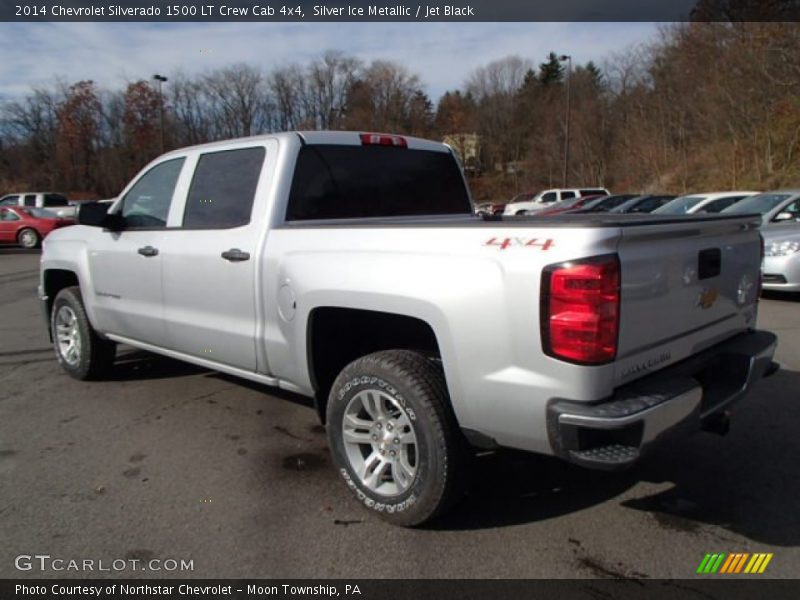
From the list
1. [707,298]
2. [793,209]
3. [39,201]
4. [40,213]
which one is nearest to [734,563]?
[707,298]

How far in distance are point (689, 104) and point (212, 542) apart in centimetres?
3746

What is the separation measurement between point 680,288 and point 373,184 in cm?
221

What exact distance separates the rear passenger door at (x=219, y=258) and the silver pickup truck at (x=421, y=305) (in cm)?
1

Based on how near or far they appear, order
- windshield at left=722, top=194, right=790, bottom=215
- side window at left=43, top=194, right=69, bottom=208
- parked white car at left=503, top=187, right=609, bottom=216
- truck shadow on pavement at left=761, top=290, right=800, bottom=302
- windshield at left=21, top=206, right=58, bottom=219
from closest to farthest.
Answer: truck shadow on pavement at left=761, top=290, right=800, bottom=302
windshield at left=722, top=194, right=790, bottom=215
windshield at left=21, top=206, right=58, bottom=219
side window at left=43, top=194, right=69, bottom=208
parked white car at left=503, top=187, right=609, bottom=216

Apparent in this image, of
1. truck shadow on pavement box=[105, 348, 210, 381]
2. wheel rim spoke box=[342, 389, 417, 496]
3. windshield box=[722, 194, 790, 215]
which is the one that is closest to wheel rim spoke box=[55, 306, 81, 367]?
truck shadow on pavement box=[105, 348, 210, 381]

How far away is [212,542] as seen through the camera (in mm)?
2945

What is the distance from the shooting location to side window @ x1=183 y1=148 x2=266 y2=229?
388 centimetres

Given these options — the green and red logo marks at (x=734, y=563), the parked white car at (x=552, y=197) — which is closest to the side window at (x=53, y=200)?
the parked white car at (x=552, y=197)

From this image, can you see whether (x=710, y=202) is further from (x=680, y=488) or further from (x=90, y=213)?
(x=90, y=213)

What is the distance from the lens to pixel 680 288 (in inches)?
111

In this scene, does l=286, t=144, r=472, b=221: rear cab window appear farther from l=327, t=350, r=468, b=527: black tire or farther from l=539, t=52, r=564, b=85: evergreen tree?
l=539, t=52, r=564, b=85: evergreen tree

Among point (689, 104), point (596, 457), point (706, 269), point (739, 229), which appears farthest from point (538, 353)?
point (689, 104)

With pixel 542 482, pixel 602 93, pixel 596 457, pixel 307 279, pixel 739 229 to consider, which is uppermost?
pixel 602 93

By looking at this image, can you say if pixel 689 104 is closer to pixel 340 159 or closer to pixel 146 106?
pixel 340 159
